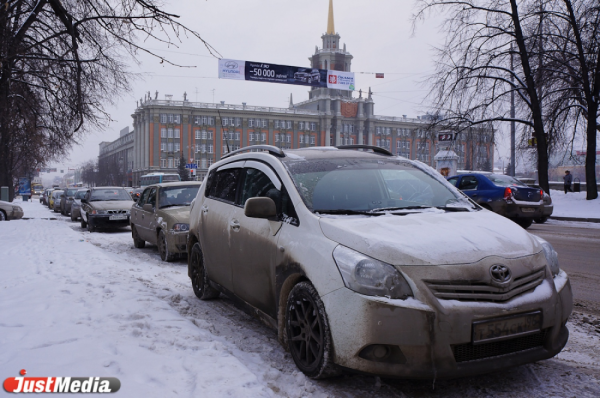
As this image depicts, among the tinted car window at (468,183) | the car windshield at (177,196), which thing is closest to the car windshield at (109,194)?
the car windshield at (177,196)

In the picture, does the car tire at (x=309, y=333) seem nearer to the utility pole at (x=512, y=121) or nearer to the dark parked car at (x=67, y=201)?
the utility pole at (x=512, y=121)

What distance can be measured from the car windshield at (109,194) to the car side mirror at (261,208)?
14.6 metres

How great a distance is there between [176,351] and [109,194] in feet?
48.8

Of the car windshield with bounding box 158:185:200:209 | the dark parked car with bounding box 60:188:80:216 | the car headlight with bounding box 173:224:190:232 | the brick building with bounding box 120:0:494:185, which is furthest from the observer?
the brick building with bounding box 120:0:494:185

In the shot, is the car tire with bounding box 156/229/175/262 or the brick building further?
the brick building

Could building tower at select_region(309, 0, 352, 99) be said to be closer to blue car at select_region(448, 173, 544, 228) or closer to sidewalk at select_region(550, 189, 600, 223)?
sidewalk at select_region(550, 189, 600, 223)

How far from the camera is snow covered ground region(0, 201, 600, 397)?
10.5ft

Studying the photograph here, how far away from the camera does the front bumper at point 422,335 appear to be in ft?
9.25

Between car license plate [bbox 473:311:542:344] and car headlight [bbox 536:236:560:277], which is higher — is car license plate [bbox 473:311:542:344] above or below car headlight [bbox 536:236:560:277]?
below

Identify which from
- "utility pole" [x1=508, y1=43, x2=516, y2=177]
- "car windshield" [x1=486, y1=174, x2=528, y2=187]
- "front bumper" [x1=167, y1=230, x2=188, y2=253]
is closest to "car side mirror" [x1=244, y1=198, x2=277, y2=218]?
"front bumper" [x1=167, y1=230, x2=188, y2=253]

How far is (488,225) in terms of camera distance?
3482mm

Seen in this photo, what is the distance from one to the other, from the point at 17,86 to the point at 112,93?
3190 millimetres

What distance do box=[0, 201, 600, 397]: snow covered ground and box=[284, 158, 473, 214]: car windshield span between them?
127 cm

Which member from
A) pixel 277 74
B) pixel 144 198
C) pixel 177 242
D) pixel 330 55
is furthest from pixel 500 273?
pixel 330 55
